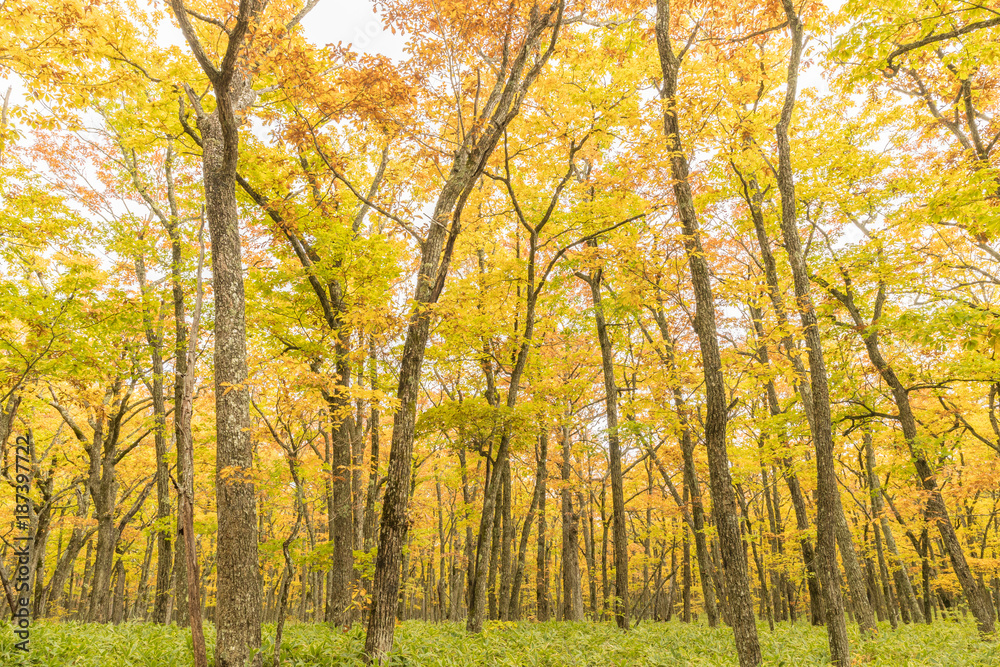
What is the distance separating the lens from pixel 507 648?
364 inches

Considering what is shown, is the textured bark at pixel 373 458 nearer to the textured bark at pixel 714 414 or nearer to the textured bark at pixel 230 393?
the textured bark at pixel 230 393

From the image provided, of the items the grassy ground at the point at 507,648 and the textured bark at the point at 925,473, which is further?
the textured bark at the point at 925,473

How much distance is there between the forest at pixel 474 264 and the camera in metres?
7.54

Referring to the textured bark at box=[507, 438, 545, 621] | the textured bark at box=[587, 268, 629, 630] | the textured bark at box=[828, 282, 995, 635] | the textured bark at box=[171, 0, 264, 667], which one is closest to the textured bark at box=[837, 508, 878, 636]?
the textured bark at box=[828, 282, 995, 635]

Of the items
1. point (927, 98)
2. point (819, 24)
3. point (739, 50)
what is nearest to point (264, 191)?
point (739, 50)

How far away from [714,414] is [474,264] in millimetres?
11875

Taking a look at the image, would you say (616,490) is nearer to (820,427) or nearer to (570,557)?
(570,557)

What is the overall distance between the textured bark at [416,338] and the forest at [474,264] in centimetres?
5

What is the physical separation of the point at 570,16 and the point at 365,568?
12805mm

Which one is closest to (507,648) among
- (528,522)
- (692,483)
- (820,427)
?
(692,483)

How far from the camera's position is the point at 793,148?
1333 cm

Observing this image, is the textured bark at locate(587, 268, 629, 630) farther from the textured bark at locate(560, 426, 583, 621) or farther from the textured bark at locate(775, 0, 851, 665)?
the textured bark at locate(775, 0, 851, 665)

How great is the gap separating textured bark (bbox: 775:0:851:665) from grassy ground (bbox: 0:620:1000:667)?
1.04 metres

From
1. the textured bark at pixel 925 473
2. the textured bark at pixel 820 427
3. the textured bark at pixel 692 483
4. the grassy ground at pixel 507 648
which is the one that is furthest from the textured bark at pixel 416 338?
the textured bark at pixel 925 473
